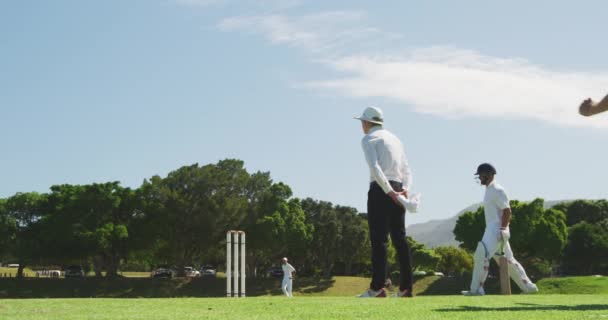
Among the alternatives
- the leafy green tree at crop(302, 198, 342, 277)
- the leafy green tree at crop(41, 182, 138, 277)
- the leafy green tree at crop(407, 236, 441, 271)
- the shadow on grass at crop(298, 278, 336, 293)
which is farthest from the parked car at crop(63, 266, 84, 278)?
the leafy green tree at crop(407, 236, 441, 271)

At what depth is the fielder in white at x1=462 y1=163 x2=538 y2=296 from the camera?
46.2 feet

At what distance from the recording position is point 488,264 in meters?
14.2

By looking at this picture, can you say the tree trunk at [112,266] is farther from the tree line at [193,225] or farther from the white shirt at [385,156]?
the white shirt at [385,156]

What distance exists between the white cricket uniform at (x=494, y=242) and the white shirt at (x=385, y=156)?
3.45m

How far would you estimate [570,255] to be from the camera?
98750mm

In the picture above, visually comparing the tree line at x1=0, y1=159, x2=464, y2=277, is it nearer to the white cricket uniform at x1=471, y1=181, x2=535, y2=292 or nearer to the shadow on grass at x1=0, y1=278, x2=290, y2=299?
the shadow on grass at x1=0, y1=278, x2=290, y2=299

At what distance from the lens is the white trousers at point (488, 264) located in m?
14.1

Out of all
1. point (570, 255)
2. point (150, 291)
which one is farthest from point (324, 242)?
point (570, 255)

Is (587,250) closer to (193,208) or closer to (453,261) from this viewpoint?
(453,261)

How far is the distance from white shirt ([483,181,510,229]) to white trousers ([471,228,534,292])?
0.15 m

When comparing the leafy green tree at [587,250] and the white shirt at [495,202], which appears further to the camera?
the leafy green tree at [587,250]

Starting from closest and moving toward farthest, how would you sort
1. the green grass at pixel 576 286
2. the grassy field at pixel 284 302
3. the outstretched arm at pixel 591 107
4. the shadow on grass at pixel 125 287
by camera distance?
the grassy field at pixel 284 302, the outstretched arm at pixel 591 107, the green grass at pixel 576 286, the shadow on grass at pixel 125 287

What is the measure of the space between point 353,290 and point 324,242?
1200 centimetres

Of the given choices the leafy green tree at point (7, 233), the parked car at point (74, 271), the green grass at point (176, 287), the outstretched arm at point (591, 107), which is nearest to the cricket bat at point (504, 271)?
the outstretched arm at point (591, 107)
